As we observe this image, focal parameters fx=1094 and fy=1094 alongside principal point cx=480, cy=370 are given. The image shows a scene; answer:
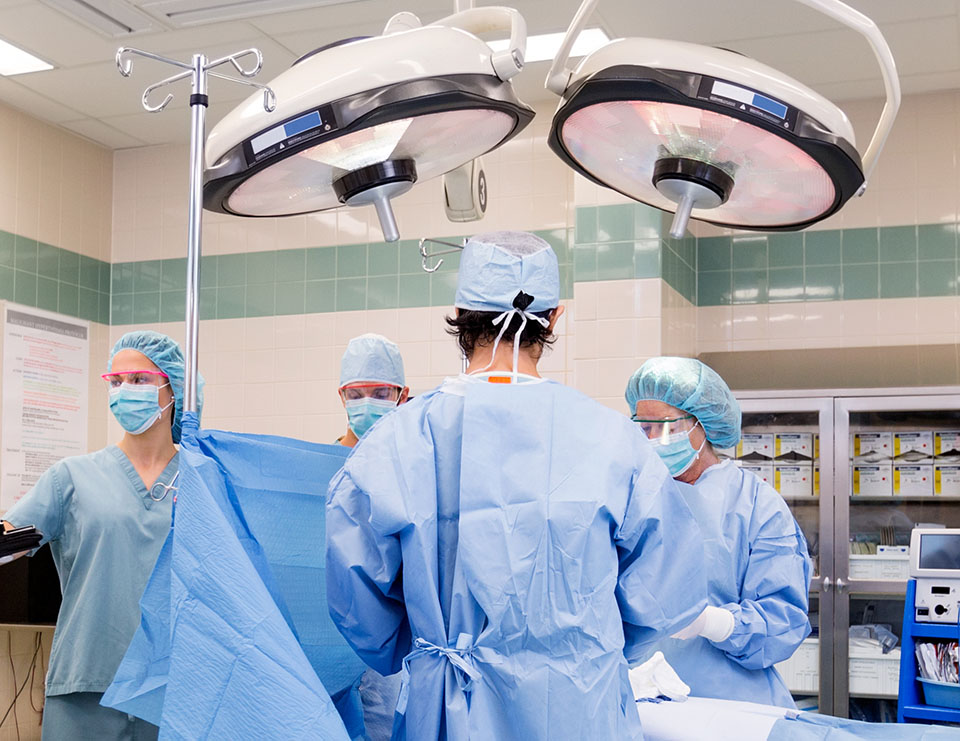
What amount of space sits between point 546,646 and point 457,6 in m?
1.09

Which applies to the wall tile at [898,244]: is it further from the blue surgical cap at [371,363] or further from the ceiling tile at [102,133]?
the ceiling tile at [102,133]

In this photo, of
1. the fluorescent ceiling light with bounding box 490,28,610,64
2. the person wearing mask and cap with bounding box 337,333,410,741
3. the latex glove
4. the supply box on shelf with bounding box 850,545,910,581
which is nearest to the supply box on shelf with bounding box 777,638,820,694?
the supply box on shelf with bounding box 850,545,910,581

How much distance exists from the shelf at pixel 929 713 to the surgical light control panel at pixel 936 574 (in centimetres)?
29

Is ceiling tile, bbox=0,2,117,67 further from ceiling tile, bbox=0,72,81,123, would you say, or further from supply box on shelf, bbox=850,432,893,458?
supply box on shelf, bbox=850,432,893,458

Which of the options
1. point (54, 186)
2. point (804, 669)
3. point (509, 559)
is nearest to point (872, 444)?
point (804, 669)

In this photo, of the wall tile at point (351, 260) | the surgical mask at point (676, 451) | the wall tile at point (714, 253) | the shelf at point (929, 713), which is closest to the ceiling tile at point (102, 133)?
the wall tile at point (351, 260)

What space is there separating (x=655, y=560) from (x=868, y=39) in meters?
0.90

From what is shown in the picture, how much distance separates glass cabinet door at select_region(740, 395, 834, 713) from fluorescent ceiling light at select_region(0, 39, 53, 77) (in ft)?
10.5

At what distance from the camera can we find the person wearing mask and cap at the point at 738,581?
2.59 metres

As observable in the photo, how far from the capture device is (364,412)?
341 cm

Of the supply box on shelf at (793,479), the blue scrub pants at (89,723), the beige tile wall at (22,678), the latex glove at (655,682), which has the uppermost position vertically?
the supply box on shelf at (793,479)

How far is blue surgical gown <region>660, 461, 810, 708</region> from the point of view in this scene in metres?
2.61

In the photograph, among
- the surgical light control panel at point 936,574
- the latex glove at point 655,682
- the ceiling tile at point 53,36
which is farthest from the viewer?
the ceiling tile at point 53,36

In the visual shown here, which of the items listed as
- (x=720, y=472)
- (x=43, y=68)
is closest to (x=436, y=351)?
(x=43, y=68)
